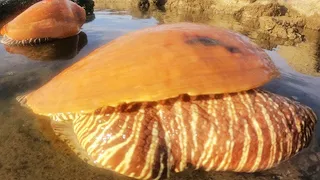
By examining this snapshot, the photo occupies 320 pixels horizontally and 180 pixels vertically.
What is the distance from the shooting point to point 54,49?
5.67 m

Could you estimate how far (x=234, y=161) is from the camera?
2752 millimetres

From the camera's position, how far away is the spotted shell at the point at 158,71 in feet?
8.58

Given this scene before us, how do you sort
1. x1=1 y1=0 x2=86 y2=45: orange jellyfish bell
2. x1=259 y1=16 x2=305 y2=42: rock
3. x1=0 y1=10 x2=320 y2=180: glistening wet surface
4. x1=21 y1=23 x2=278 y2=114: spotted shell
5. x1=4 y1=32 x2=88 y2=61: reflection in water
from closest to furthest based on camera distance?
x1=21 y1=23 x2=278 y2=114: spotted shell
x1=0 y1=10 x2=320 y2=180: glistening wet surface
x1=4 y1=32 x2=88 y2=61: reflection in water
x1=1 y1=0 x2=86 y2=45: orange jellyfish bell
x1=259 y1=16 x2=305 y2=42: rock

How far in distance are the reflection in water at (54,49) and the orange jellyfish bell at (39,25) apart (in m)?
0.15

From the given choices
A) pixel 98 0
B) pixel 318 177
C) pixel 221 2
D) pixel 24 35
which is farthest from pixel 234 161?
pixel 98 0

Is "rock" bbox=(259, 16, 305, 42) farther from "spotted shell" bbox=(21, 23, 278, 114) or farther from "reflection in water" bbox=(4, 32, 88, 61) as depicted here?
"spotted shell" bbox=(21, 23, 278, 114)

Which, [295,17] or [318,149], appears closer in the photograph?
[318,149]

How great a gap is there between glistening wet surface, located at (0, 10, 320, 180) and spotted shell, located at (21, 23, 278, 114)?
1.18 ft

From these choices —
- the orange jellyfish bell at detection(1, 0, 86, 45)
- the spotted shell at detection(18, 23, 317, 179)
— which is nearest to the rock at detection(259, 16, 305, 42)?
the orange jellyfish bell at detection(1, 0, 86, 45)

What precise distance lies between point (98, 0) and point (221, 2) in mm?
4439

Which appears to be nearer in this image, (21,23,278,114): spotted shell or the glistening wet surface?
(21,23,278,114): spotted shell

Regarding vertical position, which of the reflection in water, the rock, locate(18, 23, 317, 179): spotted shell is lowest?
the reflection in water

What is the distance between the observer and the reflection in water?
5285 millimetres

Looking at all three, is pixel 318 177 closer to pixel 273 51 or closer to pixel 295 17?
pixel 273 51
